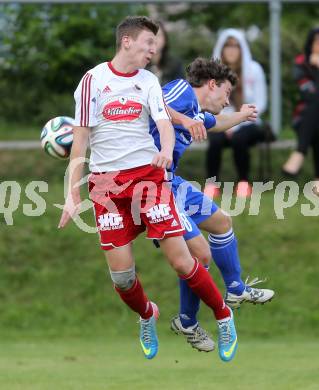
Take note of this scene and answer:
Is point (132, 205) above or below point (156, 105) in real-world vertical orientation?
below

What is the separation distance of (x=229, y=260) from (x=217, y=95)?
3.82 ft

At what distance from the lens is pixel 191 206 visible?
8266mm

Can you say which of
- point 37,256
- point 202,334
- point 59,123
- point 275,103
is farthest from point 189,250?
point 275,103

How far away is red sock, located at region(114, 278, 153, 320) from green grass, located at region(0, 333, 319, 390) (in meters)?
0.60

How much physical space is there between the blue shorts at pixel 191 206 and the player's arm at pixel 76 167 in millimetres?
749

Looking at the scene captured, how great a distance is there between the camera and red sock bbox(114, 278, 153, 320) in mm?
7977

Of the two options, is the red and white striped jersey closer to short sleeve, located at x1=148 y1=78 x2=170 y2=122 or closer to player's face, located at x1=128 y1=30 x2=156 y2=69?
short sleeve, located at x1=148 y1=78 x2=170 y2=122

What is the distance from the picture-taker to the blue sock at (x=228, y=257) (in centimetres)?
852

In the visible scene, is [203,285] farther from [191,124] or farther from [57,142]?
[57,142]

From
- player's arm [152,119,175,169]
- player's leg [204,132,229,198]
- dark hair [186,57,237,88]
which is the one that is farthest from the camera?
player's leg [204,132,229,198]

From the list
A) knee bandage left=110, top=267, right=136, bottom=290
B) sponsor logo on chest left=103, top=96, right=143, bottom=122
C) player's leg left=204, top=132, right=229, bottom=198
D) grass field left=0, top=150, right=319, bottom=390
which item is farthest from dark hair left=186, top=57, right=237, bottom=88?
player's leg left=204, top=132, right=229, bottom=198

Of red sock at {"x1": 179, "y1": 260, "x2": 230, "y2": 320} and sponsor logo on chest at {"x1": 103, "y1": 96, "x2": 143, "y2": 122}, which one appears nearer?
sponsor logo on chest at {"x1": 103, "y1": 96, "x2": 143, "y2": 122}

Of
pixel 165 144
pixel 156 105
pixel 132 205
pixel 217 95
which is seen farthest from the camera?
pixel 217 95


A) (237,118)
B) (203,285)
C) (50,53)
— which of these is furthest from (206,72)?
(50,53)
